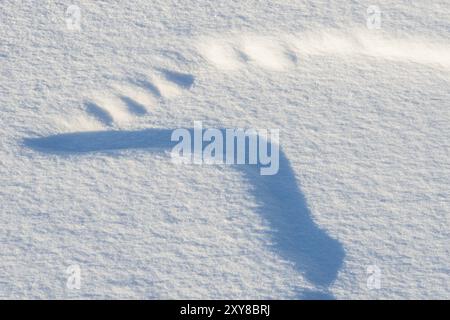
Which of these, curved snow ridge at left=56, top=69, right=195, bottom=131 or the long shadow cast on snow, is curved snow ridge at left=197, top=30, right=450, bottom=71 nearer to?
curved snow ridge at left=56, top=69, right=195, bottom=131

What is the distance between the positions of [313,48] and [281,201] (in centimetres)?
44

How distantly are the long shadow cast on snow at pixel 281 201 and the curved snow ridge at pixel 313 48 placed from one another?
0.87ft

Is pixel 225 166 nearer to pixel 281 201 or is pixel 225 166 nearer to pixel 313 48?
pixel 281 201

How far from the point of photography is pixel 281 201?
5.65 feet

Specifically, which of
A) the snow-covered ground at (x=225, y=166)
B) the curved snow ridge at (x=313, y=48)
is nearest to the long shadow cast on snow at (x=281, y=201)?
the snow-covered ground at (x=225, y=166)

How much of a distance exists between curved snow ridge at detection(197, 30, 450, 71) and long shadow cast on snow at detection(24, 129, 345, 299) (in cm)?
27

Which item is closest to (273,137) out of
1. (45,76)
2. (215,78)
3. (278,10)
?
(215,78)

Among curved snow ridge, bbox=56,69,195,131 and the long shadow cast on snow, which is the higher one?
curved snow ridge, bbox=56,69,195,131

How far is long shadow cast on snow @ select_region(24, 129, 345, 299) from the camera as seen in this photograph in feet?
5.49

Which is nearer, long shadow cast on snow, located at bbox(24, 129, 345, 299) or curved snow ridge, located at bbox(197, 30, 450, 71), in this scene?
long shadow cast on snow, located at bbox(24, 129, 345, 299)

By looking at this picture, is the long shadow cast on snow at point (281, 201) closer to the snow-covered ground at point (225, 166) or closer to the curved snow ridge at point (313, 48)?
the snow-covered ground at point (225, 166)

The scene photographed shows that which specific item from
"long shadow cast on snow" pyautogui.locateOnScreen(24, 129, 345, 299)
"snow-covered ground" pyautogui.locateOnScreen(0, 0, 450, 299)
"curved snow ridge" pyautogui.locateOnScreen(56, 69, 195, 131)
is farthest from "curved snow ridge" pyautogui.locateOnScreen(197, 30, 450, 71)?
"long shadow cast on snow" pyautogui.locateOnScreen(24, 129, 345, 299)

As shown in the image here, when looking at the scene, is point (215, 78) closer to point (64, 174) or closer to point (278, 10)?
point (278, 10)

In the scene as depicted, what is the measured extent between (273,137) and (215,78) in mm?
224
